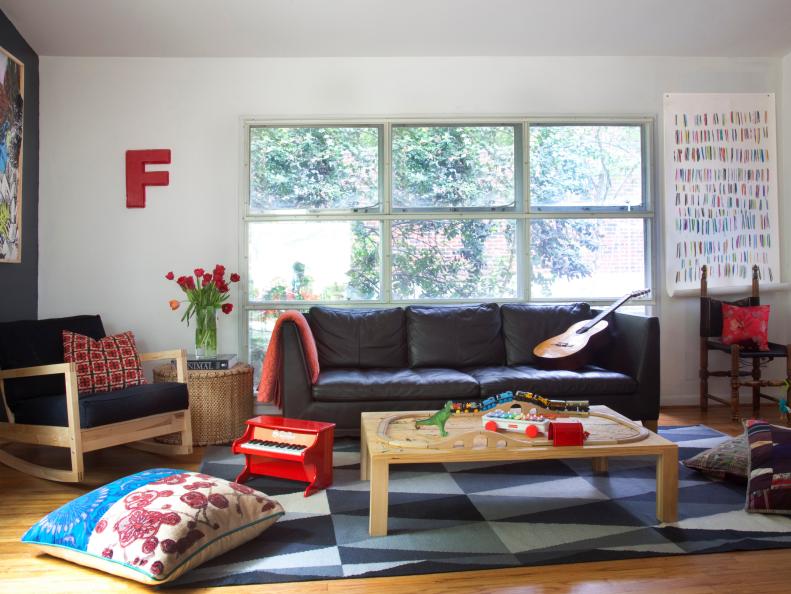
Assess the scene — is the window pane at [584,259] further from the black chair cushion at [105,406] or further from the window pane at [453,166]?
the black chair cushion at [105,406]

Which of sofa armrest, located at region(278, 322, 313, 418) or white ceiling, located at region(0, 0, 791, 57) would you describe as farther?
white ceiling, located at region(0, 0, 791, 57)

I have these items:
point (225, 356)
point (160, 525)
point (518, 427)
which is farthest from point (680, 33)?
point (160, 525)

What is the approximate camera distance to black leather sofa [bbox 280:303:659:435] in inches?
151

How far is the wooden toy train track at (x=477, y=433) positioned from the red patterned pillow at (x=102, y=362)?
1598 millimetres

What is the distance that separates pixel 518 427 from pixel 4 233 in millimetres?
3310

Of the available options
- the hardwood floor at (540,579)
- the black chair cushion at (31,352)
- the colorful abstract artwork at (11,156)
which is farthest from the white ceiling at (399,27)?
the hardwood floor at (540,579)

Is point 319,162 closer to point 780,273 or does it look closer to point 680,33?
point 680,33

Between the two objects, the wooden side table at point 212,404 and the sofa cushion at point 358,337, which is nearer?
the wooden side table at point 212,404

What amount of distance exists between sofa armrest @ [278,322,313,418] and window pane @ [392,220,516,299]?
1.25m

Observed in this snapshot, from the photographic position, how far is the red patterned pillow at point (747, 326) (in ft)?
15.1

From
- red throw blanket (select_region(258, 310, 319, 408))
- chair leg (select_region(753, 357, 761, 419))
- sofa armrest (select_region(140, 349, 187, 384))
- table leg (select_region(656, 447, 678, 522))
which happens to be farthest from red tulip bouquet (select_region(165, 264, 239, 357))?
chair leg (select_region(753, 357, 761, 419))

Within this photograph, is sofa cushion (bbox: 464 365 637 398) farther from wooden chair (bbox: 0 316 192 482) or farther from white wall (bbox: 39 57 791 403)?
white wall (bbox: 39 57 791 403)

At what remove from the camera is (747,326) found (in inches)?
183

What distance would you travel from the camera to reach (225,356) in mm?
4266
